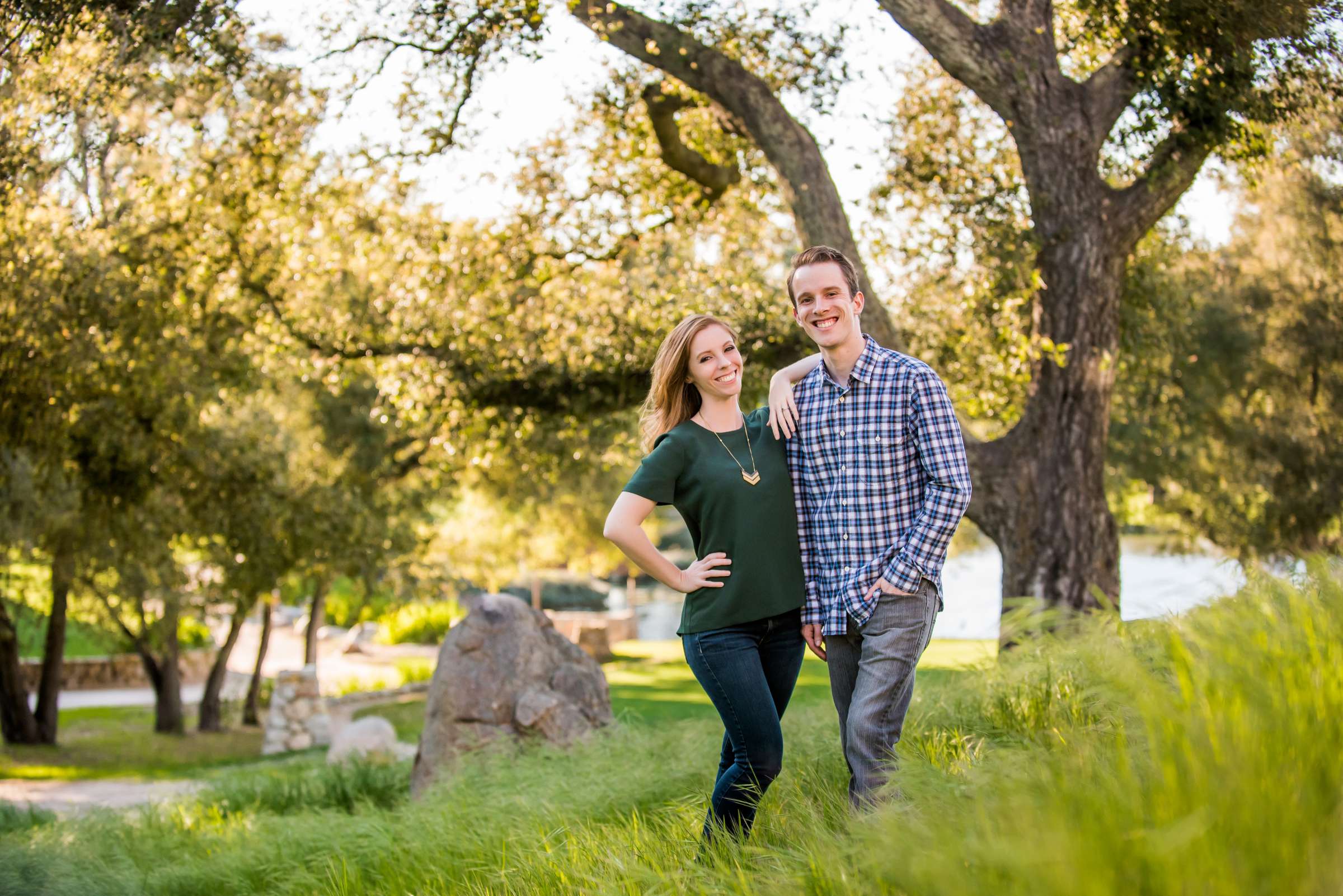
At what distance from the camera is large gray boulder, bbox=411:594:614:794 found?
309 inches

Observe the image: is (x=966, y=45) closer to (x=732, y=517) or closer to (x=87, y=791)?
(x=732, y=517)

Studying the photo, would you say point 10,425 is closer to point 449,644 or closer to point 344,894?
point 449,644

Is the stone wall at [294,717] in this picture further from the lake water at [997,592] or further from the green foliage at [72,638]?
the lake water at [997,592]

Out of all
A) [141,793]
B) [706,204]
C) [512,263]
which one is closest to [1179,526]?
[706,204]

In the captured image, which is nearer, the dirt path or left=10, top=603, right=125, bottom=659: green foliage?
the dirt path

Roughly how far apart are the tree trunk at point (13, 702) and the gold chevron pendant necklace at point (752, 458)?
42.9ft

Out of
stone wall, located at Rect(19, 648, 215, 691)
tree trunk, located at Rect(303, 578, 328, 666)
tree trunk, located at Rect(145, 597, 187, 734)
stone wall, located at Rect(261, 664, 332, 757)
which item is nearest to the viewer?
stone wall, located at Rect(261, 664, 332, 757)

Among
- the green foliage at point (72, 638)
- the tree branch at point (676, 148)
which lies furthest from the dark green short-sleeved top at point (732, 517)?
the green foliage at point (72, 638)

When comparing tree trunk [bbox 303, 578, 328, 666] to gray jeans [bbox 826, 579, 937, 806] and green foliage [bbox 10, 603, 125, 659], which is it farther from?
gray jeans [bbox 826, 579, 937, 806]

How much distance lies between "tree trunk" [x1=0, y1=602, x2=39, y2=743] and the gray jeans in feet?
44.3

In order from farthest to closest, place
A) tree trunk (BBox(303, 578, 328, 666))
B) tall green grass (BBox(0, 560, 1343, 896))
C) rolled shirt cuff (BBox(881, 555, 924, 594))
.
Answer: tree trunk (BBox(303, 578, 328, 666)) < rolled shirt cuff (BBox(881, 555, 924, 594)) < tall green grass (BBox(0, 560, 1343, 896))

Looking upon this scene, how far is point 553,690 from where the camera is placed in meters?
8.27

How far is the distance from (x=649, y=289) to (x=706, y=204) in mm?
993

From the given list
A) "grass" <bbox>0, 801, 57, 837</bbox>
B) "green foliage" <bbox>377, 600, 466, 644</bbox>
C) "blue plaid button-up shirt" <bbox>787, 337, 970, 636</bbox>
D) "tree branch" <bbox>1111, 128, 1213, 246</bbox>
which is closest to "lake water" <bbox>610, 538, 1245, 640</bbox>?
"blue plaid button-up shirt" <bbox>787, 337, 970, 636</bbox>
